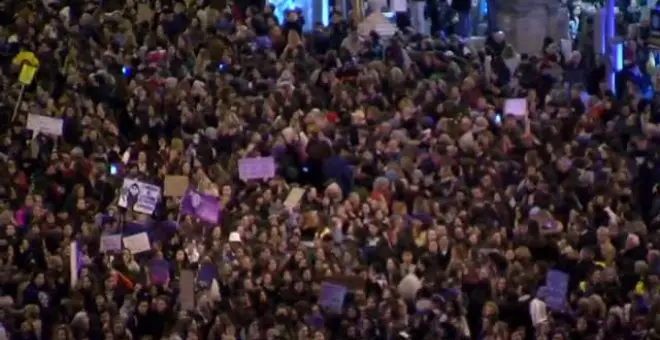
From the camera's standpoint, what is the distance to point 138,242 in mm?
29422

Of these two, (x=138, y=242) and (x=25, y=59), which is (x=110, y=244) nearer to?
(x=138, y=242)

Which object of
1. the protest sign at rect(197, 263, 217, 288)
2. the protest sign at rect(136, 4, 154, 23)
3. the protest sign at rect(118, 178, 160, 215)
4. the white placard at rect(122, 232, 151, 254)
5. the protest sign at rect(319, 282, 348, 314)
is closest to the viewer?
the protest sign at rect(319, 282, 348, 314)

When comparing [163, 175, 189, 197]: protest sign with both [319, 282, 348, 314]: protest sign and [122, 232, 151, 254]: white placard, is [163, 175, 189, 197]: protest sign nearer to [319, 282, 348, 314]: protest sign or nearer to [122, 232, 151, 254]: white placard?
[122, 232, 151, 254]: white placard

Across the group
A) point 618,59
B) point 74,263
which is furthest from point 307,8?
point 74,263

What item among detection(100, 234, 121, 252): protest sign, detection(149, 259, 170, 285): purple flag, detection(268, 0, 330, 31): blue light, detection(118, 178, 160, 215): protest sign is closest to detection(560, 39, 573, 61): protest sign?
detection(268, 0, 330, 31): blue light

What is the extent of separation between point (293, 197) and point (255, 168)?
3.07 feet

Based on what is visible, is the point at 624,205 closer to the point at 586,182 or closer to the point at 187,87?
the point at 586,182

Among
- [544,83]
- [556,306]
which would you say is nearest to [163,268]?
[556,306]

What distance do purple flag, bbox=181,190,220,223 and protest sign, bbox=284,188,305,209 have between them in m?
0.82

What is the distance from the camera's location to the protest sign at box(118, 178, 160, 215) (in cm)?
3050

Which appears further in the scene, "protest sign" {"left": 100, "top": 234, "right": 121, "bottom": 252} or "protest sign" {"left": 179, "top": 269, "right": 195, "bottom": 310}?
"protest sign" {"left": 100, "top": 234, "right": 121, "bottom": 252}

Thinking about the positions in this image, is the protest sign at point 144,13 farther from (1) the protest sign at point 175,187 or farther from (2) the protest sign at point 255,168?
(1) the protest sign at point 175,187

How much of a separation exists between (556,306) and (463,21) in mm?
14802

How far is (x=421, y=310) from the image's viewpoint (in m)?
27.1
